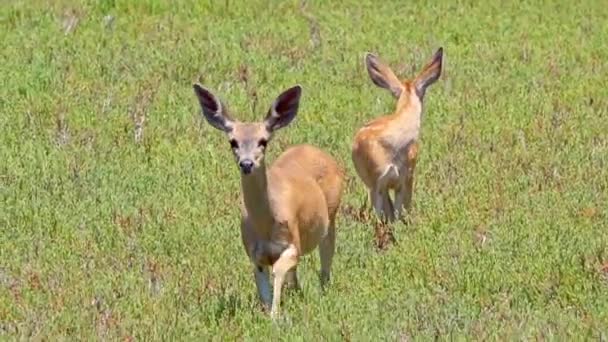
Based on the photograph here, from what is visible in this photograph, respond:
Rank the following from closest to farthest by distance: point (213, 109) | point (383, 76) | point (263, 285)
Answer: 1. point (263, 285)
2. point (213, 109)
3. point (383, 76)

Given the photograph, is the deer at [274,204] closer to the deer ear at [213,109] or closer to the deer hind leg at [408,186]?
the deer ear at [213,109]

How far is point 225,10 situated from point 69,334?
11913 millimetres

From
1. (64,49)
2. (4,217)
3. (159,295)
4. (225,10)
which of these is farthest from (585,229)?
(225,10)

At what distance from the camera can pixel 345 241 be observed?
11141mm

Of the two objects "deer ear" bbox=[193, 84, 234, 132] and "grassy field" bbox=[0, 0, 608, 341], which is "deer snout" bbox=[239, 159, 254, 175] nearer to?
"deer ear" bbox=[193, 84, 234, 132]

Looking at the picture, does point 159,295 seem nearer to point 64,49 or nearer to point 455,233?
point 455,233

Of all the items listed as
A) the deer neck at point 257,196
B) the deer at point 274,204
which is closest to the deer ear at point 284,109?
the deer at point 274,204

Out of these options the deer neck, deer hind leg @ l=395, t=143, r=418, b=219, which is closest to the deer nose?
the deer neck

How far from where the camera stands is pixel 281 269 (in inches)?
362

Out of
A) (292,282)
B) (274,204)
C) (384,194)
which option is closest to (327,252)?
(292,282)

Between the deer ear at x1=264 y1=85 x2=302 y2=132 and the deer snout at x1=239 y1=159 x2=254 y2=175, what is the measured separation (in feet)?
1.71

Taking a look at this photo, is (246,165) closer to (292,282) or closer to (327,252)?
(292,282)

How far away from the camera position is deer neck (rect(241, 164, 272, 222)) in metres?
9.41

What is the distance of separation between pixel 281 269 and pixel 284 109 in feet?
3.27
